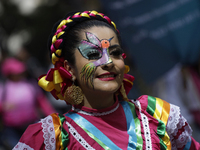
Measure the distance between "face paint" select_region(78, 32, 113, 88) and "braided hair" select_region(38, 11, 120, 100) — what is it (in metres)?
0.09

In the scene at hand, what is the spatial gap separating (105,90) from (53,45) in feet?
1.87

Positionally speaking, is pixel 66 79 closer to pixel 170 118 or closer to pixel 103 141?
pixel 103 141

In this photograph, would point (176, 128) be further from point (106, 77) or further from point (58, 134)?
point (58, 134)

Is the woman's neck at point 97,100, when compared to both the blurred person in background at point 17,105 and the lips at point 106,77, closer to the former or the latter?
the lips at point 106,77

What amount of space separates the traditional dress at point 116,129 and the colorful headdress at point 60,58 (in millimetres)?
223

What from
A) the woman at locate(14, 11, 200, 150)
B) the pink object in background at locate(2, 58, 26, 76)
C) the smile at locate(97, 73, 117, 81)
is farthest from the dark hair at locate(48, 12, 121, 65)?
the pink object in background at locate(2, 58, 26, 76)

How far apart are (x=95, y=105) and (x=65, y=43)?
1.69ft

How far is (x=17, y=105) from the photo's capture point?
4367 millimetres

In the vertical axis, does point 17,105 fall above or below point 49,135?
below

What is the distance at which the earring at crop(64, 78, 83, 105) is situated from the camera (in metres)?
2.04

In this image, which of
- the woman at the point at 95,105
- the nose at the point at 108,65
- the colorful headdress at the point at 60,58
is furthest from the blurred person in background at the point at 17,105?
the nose at the point at 108,65

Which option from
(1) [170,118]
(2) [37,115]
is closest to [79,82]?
(1) [170,118]

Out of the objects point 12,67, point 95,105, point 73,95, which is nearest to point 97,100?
point 95,105

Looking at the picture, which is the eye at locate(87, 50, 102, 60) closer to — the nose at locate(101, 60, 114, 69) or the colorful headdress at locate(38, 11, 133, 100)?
the nose at locate(101, 60, 114, 69)
